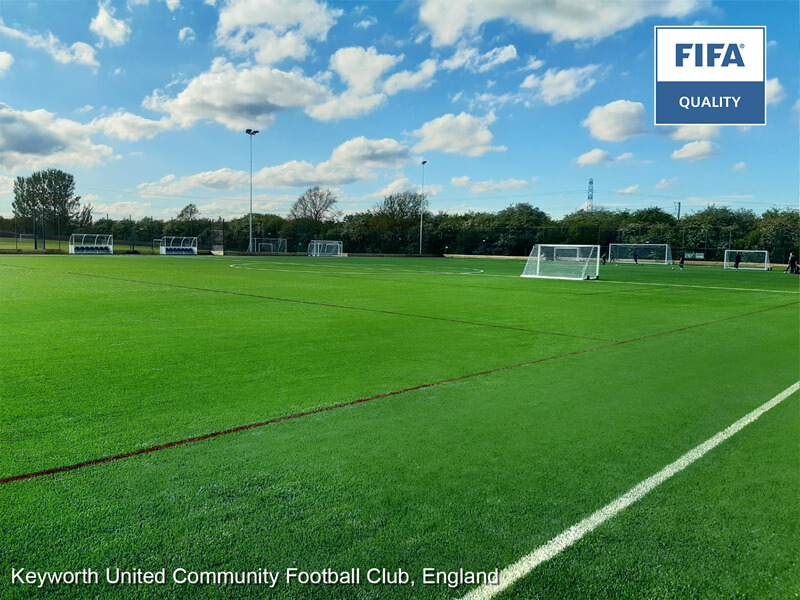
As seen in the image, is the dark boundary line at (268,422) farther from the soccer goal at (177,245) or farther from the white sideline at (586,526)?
the soccer goal at (177,245)

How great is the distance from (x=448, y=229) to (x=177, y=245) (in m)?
30.0

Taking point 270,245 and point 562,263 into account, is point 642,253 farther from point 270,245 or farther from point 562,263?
point 270,245

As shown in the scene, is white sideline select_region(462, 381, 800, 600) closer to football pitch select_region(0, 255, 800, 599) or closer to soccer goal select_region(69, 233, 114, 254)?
football pitch select_region(0, 255, 800, 599)

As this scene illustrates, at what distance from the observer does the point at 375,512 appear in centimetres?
281

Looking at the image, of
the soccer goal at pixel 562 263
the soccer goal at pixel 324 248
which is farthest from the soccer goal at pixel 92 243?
the soccer goal at pixel 562 263

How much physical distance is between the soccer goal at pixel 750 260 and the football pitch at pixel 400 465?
39791mm

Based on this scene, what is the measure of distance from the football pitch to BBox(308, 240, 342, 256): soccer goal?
49304mm

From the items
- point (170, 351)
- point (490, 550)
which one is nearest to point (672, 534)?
point (490, 550)

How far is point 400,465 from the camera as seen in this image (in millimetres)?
3398

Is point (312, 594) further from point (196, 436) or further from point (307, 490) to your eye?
point (196, 436)

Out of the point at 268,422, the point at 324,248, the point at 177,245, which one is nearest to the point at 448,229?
the point at 324,248

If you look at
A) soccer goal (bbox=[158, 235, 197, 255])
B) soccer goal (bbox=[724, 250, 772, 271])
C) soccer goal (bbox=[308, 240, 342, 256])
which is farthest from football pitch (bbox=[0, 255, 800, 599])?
soccer goal (bbox=[308, 240, 342, 256])

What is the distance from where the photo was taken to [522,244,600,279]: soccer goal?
79.9 feet

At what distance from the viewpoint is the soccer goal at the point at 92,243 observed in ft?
160
